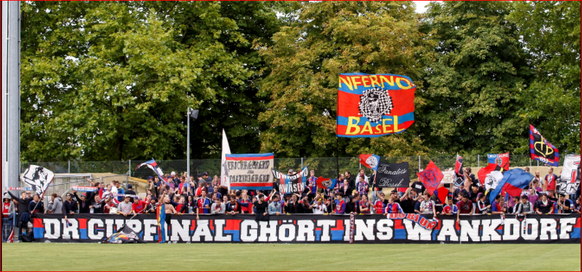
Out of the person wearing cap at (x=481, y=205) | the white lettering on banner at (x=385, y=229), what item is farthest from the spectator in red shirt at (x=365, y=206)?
the person wearing cap at (x=481, y=205)

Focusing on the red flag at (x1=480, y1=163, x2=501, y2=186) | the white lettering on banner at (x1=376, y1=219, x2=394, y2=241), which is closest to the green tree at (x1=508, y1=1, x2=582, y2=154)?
the red flag at (x1=480, y1=163, x2=501, y2=186)

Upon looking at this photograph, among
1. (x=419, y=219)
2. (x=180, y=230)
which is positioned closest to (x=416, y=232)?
(x=419, y=219)

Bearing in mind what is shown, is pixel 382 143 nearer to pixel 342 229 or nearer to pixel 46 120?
pixel 342 229

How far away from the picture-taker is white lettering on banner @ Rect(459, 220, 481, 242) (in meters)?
21.4

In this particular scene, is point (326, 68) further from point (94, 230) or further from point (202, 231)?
point (94, 230)

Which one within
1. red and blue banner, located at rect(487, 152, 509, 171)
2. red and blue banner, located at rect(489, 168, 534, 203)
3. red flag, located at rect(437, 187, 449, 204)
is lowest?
red flag, located at rect(437, 187, 449, 204)

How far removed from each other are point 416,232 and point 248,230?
5823mm

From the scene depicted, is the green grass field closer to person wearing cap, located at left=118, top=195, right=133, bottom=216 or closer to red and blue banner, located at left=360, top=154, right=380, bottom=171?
person wearing cap, located at left=118, top=195, right=133, bottom=216

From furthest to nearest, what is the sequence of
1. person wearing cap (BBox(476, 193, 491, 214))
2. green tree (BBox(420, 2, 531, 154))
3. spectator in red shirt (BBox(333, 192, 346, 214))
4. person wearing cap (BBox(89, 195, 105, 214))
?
green tree (BBox(420, 2, 531, 154)), person wearing cap (BBox(89, 195, 105, 214)), spectator in red shirt (BBox(333, 192, 346, 214)), person wearing cap (BBox(476, 193, 491, 214))

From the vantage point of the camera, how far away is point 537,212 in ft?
70.1

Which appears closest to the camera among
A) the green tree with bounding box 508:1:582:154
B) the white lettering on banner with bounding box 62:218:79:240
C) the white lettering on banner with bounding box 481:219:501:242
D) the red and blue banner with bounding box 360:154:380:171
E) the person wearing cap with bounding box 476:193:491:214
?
the white lettering on banner with bounding box 481:219:501:242

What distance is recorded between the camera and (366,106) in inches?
845

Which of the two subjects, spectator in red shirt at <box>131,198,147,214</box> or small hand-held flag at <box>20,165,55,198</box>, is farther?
small hand-held flag at <box>20,165,55,198</box>

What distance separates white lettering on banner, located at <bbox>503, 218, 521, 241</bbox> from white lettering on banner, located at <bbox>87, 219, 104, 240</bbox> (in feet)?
46.4
